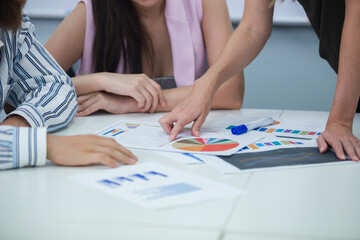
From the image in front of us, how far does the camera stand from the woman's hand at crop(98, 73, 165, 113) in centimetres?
130

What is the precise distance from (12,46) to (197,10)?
0.69m

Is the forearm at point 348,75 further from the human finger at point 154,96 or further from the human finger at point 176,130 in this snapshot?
the human finger at point 154,96

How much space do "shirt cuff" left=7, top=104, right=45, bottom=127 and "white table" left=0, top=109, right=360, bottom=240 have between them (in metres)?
0.23

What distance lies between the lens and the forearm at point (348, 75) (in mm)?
902

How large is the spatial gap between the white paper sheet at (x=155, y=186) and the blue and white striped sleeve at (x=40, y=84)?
1.25ft

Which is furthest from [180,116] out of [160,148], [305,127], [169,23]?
[169,23]

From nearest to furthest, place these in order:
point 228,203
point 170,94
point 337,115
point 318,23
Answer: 1. point 228,203
2. point 337,115
3. point 318,23
4. point 170,94

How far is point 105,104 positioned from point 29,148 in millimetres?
532

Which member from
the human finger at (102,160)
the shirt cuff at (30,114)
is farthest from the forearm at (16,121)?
the human finger at (102,160)

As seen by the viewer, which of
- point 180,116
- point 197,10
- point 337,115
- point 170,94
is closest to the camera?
point 337,115

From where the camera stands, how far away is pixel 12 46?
109cm

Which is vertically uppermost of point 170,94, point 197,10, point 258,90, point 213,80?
point 197,10

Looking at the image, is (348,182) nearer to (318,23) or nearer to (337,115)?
(337,115)

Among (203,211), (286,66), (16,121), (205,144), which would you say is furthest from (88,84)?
(286,66)
